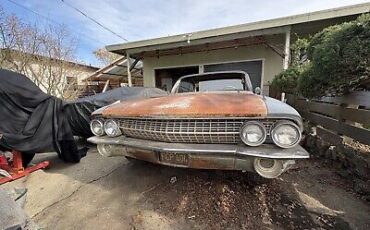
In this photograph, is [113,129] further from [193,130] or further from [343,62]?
[343,62]

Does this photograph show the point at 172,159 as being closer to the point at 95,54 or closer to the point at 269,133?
the point at 269,133

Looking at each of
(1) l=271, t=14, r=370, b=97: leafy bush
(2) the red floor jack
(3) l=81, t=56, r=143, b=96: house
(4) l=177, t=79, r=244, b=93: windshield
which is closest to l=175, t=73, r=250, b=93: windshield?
(4) l=177, t=79, r=244, b=93: windshield

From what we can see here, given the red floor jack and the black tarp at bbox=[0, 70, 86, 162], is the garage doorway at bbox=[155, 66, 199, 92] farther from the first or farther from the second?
the red floor jack

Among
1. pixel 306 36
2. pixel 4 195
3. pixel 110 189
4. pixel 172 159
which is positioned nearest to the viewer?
pixel 4 195

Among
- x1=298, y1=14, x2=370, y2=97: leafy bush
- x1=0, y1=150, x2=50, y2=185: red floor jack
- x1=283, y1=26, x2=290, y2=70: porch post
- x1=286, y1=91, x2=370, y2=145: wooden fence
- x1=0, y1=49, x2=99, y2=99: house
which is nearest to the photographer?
x1=298, y1=14, x2=370, y2=97: leafy bush

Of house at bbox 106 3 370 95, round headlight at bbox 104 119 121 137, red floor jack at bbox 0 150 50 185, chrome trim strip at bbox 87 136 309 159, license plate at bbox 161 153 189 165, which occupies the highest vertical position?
house at bbox 106 3 370 95

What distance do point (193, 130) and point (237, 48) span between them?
7808 mm

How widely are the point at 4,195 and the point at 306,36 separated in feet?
30.8

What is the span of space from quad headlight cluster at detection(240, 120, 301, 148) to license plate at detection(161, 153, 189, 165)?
0.59 meters

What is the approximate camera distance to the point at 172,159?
2242 mm

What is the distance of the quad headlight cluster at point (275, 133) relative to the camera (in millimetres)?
1883

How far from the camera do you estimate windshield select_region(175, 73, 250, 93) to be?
12.9ft

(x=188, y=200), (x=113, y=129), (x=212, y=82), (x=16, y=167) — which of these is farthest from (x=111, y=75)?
(x=188, y=200)

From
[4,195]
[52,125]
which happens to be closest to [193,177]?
[4,195]
